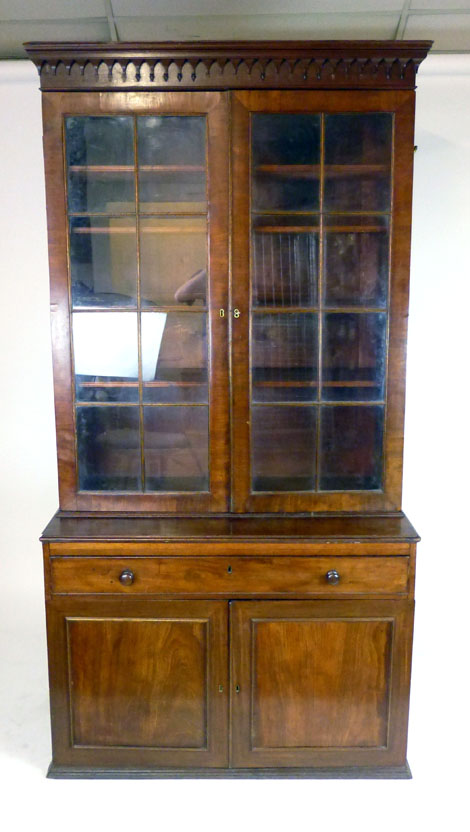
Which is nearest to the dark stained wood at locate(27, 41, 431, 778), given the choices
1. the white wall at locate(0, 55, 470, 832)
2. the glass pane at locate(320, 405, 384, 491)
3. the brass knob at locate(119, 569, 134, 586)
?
the brass knob at locate(119, 569, 134, 586)

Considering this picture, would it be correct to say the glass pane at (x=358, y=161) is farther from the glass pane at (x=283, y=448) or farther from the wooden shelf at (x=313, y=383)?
the glass pane at (x=283, y=448)

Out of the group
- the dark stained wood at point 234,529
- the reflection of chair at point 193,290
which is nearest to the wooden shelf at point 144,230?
the reflection of chair at point 193,290

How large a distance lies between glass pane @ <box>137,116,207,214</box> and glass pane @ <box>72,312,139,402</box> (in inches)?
14.5

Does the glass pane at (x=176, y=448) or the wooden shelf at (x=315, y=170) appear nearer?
the wooden shelf at (x=315, y=170)

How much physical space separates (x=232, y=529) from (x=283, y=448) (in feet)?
1.03

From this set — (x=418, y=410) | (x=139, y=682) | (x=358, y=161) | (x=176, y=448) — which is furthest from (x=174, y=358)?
(x=418, y=410)

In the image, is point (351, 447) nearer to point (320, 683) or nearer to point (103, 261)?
point (320, 683)

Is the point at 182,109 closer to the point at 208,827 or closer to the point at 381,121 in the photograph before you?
the point at 381,121

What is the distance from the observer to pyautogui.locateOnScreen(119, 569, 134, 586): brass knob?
1929 millimetres

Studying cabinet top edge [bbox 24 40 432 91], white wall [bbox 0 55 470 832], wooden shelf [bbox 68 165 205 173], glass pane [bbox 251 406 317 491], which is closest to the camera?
cabinet top edge [bbox 24 40 432 91]

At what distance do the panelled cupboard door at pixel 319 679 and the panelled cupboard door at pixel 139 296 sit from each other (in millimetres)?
435

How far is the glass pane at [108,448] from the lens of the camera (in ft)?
6.82

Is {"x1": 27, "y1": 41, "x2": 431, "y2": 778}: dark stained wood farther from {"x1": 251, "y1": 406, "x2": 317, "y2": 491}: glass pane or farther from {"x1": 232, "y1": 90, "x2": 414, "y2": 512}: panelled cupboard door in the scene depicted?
{"x1": 251, "y1": 406, "x2": 317, "y2": 491}: glass pane

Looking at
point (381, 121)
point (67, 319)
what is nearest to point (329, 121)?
point (381, 121)
